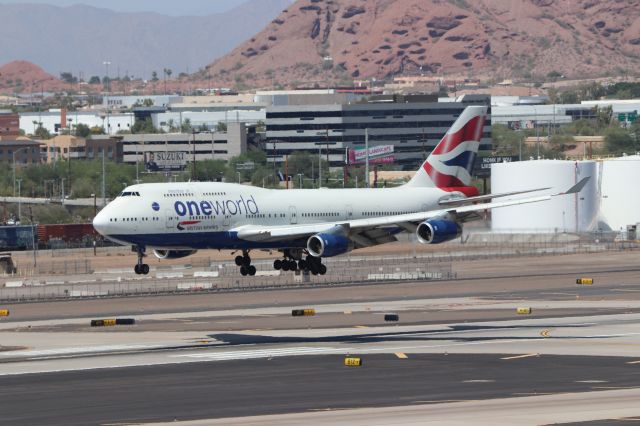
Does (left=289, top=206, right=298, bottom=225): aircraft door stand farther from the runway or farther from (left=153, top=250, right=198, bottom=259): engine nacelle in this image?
(left=153, top=250, right=198, bottom=259): engine nacelle

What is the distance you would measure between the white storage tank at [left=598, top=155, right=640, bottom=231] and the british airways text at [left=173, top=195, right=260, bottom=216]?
3195 inches

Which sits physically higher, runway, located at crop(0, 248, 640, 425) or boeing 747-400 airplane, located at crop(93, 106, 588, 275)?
boeing 747-400 airplane, located at crop(93, 106, 588, 275)

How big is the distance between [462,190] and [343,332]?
34876mm

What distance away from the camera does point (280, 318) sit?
9419 centimetres

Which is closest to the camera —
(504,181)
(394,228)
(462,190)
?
(394,228)

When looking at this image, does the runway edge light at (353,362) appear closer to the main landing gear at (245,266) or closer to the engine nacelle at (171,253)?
the main landing gear at (245,266)

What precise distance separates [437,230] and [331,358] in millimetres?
33528

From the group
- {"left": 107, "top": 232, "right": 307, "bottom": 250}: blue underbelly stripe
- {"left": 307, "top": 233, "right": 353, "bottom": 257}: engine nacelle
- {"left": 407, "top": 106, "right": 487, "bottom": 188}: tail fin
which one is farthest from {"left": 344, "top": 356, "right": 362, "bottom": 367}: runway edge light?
{"left": 407, "top": 106, "right": 487, "bottom": 188}: tail fin

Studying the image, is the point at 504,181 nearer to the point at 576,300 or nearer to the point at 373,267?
the point at 373,267

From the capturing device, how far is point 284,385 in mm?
63312

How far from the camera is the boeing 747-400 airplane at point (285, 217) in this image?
335ft

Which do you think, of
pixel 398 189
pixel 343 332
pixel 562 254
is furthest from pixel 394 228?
pixel 562 254

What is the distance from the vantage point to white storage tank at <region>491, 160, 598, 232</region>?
17650cm

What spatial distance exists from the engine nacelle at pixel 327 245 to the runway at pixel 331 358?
360 centimetres
